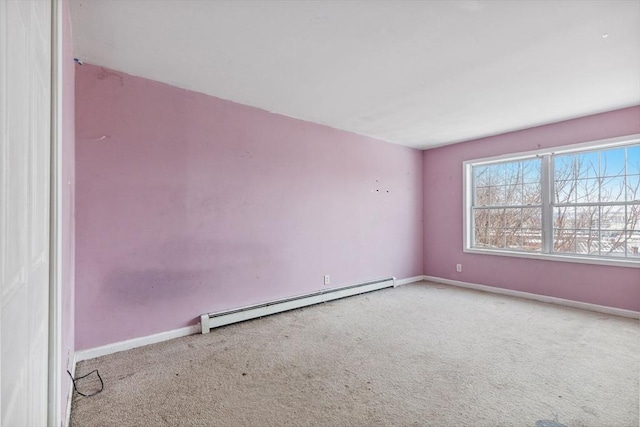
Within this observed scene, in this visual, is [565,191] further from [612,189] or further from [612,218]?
[612,218]

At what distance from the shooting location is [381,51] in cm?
225

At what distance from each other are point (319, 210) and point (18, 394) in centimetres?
337

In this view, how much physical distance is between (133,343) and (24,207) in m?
2.29

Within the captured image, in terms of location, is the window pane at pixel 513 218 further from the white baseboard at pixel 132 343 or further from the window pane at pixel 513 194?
the white baseboard at pixel 132 343

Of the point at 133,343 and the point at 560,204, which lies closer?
the point at 133,343

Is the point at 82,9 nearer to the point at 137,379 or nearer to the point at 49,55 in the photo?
the point at 49,55

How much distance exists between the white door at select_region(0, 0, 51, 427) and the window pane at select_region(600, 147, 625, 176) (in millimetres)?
5109

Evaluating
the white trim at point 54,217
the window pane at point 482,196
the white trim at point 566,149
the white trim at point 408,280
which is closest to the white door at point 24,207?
the white trim at point 54,217

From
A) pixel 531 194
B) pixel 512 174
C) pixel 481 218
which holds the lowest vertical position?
pixel 481 218

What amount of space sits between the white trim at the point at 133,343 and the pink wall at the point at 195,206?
0.05 metres

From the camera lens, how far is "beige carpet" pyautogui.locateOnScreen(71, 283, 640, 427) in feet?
5.67

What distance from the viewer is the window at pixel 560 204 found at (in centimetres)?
350

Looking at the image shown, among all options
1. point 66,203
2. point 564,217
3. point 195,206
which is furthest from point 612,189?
point 66,203

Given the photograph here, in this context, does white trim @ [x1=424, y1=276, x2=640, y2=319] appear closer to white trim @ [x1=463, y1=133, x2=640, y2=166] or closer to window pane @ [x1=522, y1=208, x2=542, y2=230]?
window pane @ [x1=522, y1=208, x2=542, y2=230]
